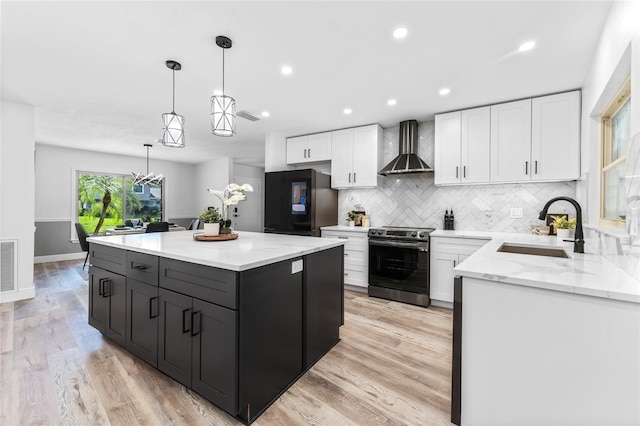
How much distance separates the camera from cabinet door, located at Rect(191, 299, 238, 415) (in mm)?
1455

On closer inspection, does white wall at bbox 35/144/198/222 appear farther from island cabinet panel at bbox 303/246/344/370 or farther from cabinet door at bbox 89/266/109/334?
island cabinet panel at bbox 303/246/344/370

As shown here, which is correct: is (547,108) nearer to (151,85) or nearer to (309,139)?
(309,139)

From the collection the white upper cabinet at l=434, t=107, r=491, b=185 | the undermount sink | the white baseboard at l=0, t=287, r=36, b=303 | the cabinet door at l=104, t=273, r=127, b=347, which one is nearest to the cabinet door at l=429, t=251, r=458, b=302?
the undermount sink

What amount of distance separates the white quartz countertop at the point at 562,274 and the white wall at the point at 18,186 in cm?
490

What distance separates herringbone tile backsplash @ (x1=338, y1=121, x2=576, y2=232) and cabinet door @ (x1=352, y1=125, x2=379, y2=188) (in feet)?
1.01

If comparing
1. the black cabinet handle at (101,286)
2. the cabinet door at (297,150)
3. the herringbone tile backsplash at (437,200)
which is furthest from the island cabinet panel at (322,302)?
the cabinet door at (297,150)

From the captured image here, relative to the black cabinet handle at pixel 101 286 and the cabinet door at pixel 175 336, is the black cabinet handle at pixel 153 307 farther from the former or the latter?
the black cabinet handle at pixel 101 286

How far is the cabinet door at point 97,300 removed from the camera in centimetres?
237

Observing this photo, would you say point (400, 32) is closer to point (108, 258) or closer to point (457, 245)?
point (457, 245)

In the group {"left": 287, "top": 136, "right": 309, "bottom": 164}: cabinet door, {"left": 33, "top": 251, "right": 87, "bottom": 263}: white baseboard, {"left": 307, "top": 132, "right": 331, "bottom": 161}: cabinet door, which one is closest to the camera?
{"left": 307, "top": 132, "right": 331, "bottom": 161}: cabinet door

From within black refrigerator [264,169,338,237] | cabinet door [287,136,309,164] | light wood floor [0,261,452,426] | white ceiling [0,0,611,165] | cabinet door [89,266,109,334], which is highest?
white ceiling [0,0,611,165]

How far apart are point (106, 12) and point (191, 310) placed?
198 centimetres

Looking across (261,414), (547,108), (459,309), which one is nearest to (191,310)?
(261,414)

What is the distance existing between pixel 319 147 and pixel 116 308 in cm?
334
